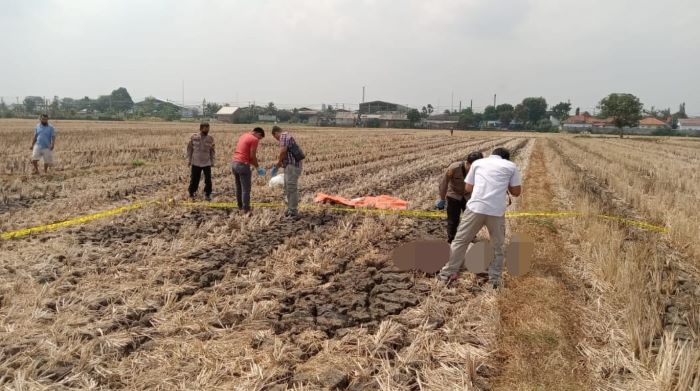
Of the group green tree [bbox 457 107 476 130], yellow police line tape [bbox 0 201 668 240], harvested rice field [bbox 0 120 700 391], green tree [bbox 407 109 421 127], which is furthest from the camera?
green tree [bbox 457 107 476 130]

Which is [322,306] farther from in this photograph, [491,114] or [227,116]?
[491,114]

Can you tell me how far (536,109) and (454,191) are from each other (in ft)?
342

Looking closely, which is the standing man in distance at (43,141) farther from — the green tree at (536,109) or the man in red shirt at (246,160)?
the green tree at (536,109)

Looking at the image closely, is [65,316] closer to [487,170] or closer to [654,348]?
[487,170]

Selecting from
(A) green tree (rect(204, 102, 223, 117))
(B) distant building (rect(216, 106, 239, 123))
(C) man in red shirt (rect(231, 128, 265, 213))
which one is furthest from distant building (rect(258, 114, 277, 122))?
(C) man in red shirt (rect(231, 128, 265, 213))

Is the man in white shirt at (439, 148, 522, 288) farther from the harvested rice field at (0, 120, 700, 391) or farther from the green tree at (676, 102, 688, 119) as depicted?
the green tree at (676, 102, 688, 119)

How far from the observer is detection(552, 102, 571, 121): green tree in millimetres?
111531

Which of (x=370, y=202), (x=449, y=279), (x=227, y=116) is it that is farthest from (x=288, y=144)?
(x=227, y=116)

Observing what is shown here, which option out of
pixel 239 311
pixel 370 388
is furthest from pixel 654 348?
pixel 239 311

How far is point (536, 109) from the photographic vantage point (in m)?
101

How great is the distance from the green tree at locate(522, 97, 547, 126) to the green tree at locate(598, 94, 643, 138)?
4225cm

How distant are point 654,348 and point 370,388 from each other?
236cm

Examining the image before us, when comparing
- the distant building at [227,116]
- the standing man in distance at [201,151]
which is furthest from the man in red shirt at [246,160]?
the distant building at [227,116]

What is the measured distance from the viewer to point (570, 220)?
8.62 metres
